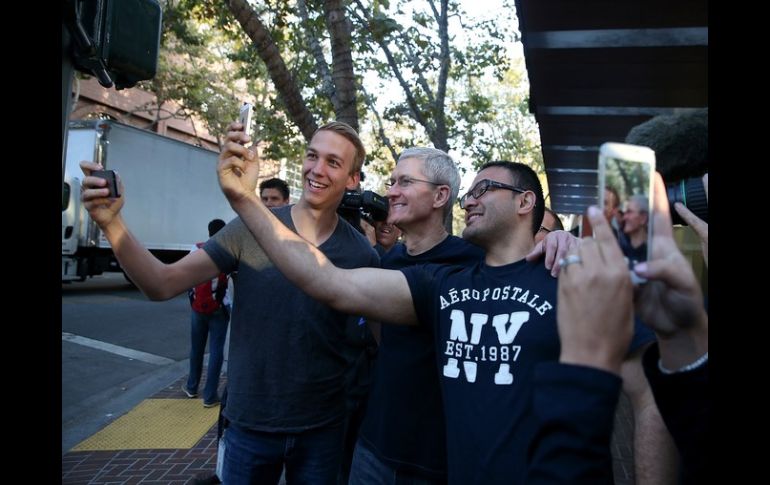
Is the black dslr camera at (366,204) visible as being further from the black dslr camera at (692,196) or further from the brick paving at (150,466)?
the black dslr camera at (692,196)

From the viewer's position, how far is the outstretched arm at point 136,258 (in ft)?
6.77

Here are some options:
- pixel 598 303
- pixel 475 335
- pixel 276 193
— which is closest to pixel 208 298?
pixel 276 193

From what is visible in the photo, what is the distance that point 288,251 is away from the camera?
194cm

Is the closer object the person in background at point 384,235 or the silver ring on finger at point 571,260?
the silver ring on finger at point 571,260

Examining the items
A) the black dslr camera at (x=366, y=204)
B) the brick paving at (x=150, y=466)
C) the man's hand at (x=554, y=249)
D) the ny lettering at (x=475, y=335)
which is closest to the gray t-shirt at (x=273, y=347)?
the ny lettering at (x=475, y=335)

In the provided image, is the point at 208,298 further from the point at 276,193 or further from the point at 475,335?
the point at 475,335

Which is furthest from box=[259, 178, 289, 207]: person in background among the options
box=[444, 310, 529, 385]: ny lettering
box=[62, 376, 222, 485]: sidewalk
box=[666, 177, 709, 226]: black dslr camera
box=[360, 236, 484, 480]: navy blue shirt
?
box=[666, 177, 709, 226]: black dslr camera

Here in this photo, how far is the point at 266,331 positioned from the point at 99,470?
9.95 ft

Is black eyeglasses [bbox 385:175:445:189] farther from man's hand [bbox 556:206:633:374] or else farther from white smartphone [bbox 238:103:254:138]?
man's hand [bbox 556:206:633:374]

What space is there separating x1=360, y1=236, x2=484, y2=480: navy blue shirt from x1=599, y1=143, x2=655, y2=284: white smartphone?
133cm

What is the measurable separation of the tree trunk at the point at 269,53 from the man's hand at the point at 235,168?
4.61 m

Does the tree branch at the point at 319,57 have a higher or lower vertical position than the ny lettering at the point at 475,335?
higher
